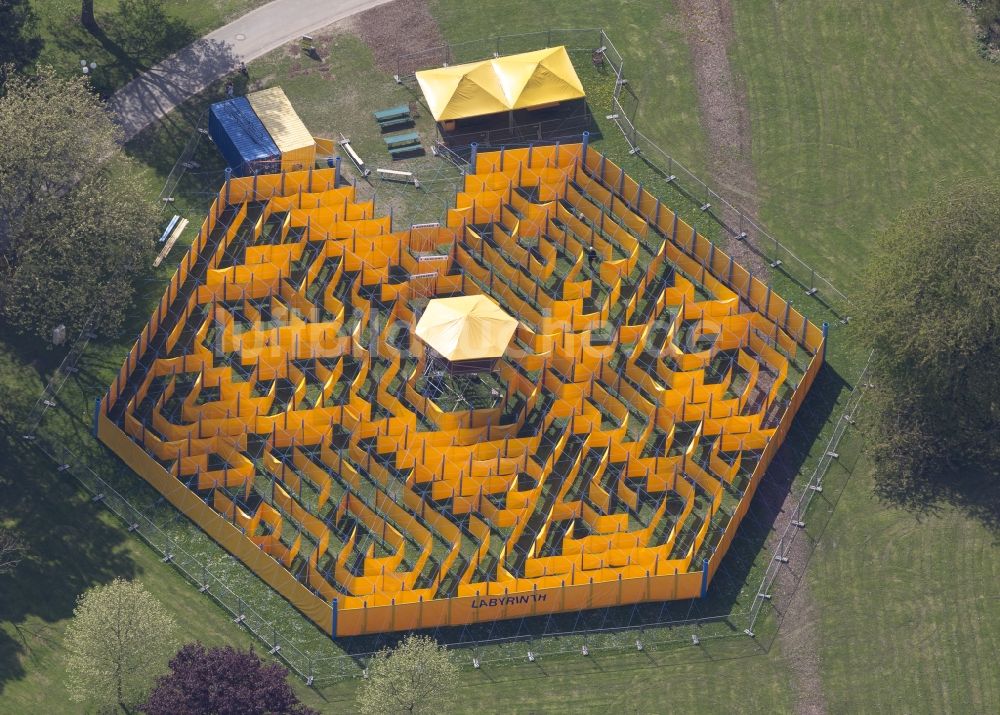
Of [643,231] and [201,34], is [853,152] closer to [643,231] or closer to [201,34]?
[643,231]

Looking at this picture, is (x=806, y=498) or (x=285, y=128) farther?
(x=285, y=128)

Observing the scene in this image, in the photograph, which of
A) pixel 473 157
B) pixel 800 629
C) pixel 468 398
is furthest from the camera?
pixel 473 157

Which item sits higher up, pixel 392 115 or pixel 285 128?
pixel 285 128

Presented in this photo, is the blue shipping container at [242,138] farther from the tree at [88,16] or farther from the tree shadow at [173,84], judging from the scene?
the tree at [88,16]

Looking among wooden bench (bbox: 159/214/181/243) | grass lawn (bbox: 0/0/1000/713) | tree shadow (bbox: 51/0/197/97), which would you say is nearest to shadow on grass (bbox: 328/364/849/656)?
grass lawn (bbox: 0/0/1000/713)

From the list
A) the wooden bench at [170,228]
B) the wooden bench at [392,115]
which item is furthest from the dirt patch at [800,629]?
the wooden bench at [170,228]

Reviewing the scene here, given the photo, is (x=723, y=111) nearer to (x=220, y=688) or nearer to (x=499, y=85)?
(x=499, y=85)

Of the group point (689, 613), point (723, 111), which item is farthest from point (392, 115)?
point (689, 613)
